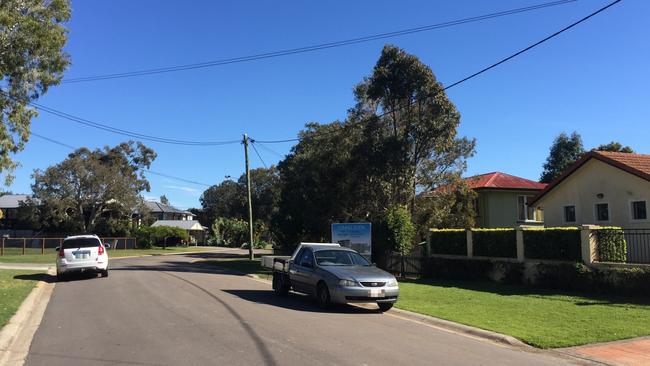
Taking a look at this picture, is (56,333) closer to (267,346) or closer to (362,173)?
(267,346)

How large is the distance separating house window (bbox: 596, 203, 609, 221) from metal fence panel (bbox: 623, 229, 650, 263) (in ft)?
16.1

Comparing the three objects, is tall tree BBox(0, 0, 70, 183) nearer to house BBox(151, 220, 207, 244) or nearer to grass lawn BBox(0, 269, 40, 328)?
grass lawn BBox(0, 269, 40, 328)

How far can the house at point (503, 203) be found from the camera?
34406 mm

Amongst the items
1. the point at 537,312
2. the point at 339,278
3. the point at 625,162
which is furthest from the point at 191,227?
the point at 537,312

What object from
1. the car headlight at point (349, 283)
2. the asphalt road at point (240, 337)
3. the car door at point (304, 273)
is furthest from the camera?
the car door at point (304, 273)

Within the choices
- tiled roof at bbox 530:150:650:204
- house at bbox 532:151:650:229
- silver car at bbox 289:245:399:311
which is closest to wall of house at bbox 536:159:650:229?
house at bbox 532:151:650:229

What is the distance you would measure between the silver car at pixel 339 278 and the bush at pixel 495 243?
8.06 meters

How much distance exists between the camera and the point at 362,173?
2769 centimetres

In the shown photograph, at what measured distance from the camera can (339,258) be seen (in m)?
14.6

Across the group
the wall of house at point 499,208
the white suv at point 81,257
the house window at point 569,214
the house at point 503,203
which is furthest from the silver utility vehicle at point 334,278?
the wall of house at point 499,208

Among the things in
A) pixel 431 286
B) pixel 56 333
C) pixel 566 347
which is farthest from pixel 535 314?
pixel 56 333

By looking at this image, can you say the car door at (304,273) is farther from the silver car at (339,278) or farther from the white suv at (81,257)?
the white suv at (81,257)

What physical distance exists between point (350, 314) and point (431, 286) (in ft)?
25.3

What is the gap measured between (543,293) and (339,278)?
7.70 metres
